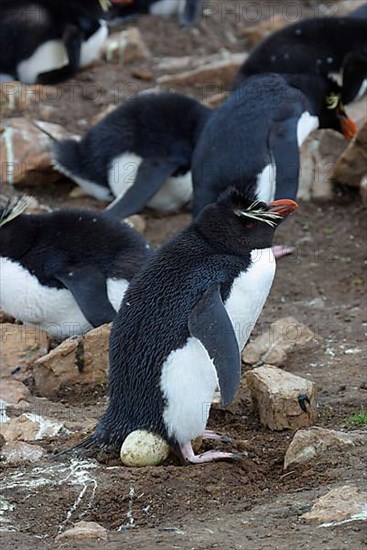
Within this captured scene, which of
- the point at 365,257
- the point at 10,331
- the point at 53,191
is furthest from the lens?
the point at 53,191

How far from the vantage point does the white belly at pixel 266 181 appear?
6.65m

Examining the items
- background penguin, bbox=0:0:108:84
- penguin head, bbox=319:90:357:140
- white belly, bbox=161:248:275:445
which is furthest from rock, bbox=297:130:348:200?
white belly, bbox=161:248:275:445

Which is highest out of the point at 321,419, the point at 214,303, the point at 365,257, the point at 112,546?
the point at 214,303

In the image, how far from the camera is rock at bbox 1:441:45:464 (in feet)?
13.8

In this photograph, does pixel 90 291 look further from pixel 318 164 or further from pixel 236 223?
pixel 318 164

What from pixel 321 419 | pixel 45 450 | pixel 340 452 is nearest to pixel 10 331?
pixel 45 450

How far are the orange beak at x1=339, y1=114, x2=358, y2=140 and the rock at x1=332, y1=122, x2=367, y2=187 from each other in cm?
10

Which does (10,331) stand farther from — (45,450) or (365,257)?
(365,257)

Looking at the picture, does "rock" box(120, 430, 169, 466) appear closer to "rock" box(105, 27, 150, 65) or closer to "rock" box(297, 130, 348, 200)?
"rock" box(297, 130, 348, 200)

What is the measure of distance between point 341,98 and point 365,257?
4.35 ft

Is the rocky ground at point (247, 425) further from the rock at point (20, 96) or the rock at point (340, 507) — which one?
the rock at point (20, 96)

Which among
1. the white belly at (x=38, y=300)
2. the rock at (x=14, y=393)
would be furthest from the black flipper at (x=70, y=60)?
the rock at (x=14, y=393)

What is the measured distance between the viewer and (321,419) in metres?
4.44

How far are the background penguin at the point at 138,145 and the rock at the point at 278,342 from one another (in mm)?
2097
